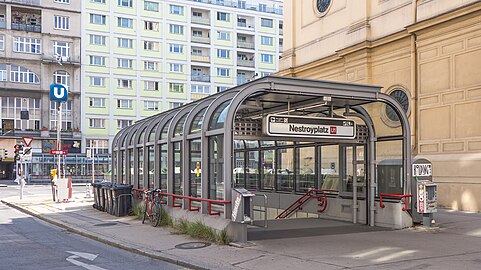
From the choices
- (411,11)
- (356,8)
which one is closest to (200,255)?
(411,11)

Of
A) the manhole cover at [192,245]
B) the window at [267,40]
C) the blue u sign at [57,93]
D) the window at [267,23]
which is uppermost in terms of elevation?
the window at [267,23]

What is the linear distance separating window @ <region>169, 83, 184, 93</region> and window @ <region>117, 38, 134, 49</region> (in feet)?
24.5

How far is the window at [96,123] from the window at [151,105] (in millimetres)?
6087

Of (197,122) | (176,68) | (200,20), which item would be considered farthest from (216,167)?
(200,20)

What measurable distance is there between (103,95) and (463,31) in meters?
53.7

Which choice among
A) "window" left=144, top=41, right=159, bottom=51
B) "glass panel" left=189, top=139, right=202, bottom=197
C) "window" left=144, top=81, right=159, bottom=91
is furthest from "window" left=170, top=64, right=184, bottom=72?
"glass panel" left=189, top=139, right=202, bottom=197

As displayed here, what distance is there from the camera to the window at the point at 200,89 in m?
72.4

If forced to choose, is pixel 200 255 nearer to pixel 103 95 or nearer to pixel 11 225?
pixel 11 225

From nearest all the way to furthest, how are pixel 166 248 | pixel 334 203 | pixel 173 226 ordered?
pixel 166 248
pixel 173 226
pixel 334 203

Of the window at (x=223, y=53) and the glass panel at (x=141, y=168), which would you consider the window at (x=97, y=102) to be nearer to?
the window at (x=223, y=53)

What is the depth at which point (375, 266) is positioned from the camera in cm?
882

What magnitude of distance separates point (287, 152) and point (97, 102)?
51371 millimetres

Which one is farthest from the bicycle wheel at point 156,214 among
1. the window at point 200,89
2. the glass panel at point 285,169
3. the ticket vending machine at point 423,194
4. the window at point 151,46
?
the window at point 200,89

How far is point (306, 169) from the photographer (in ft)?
58.3
